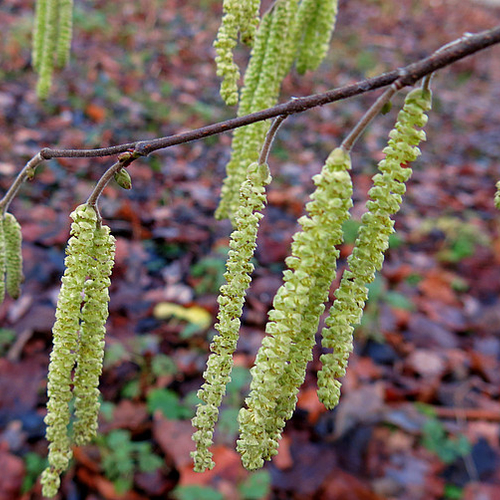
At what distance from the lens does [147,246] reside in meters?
3.09

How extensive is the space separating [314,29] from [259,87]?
0.31 meters

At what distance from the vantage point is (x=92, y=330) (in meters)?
0.88

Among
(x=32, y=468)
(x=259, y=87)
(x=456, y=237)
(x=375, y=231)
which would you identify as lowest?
(x=32, y=468)

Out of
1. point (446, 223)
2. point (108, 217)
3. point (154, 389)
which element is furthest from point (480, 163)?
point (154, 389)

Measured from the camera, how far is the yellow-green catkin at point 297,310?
63 centimetres

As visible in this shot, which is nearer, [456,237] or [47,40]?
[47,40]

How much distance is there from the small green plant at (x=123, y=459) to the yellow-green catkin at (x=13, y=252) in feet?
3.26

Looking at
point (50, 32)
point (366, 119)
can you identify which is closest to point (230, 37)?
point (366, 119)

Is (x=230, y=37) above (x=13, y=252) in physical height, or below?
above

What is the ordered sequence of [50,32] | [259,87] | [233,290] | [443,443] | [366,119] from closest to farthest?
[366,119], [233,290], [259,87], [50,32], [443,443]

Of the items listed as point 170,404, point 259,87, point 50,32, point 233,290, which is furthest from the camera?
point 170,404

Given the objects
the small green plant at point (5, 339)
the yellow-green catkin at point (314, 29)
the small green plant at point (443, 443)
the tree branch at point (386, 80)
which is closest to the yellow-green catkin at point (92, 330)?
the tree branch at point (386, 80)

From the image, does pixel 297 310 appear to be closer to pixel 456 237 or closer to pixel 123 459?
pixel 123 459

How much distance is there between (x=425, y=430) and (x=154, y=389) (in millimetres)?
1244
